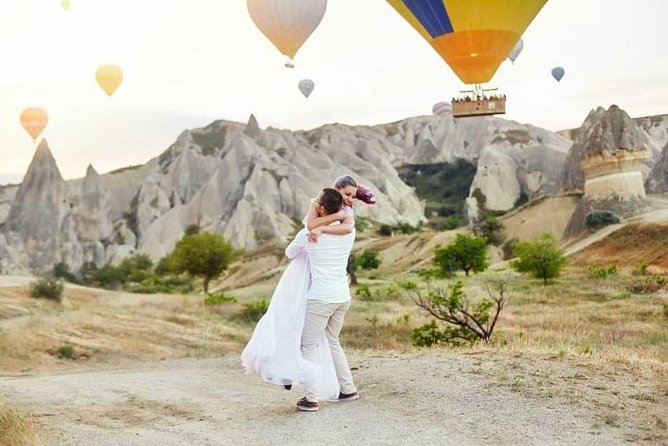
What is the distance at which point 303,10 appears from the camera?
30.4 meters

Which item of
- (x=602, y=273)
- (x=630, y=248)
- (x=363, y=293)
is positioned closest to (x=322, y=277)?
(x=363, y=293)

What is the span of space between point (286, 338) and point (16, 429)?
8.10ft

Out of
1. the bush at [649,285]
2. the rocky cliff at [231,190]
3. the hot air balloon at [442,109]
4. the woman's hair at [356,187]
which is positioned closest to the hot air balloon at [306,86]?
Answer: the rocky cliff at [231,190]

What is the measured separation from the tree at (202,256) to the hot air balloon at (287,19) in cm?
1780

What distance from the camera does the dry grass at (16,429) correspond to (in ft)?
23.7

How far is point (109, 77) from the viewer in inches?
2302

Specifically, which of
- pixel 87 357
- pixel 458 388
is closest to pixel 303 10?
pixel 87 357

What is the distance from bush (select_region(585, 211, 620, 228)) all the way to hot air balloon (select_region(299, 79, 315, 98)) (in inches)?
968

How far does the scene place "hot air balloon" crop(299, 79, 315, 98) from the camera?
66.0m

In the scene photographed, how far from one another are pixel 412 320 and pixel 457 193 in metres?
112

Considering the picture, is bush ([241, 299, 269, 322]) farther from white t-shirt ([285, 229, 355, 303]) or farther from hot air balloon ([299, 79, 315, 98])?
hot air balloon ([299, 79, 315, 98])

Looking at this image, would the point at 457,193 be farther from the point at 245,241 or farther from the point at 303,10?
the point at 303,10

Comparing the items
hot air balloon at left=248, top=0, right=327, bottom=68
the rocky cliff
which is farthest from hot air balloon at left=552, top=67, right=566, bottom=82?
hot air balloon at left=248, top=0, right=327, bottom=68

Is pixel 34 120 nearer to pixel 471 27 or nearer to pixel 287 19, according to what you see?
pixel 287 19
